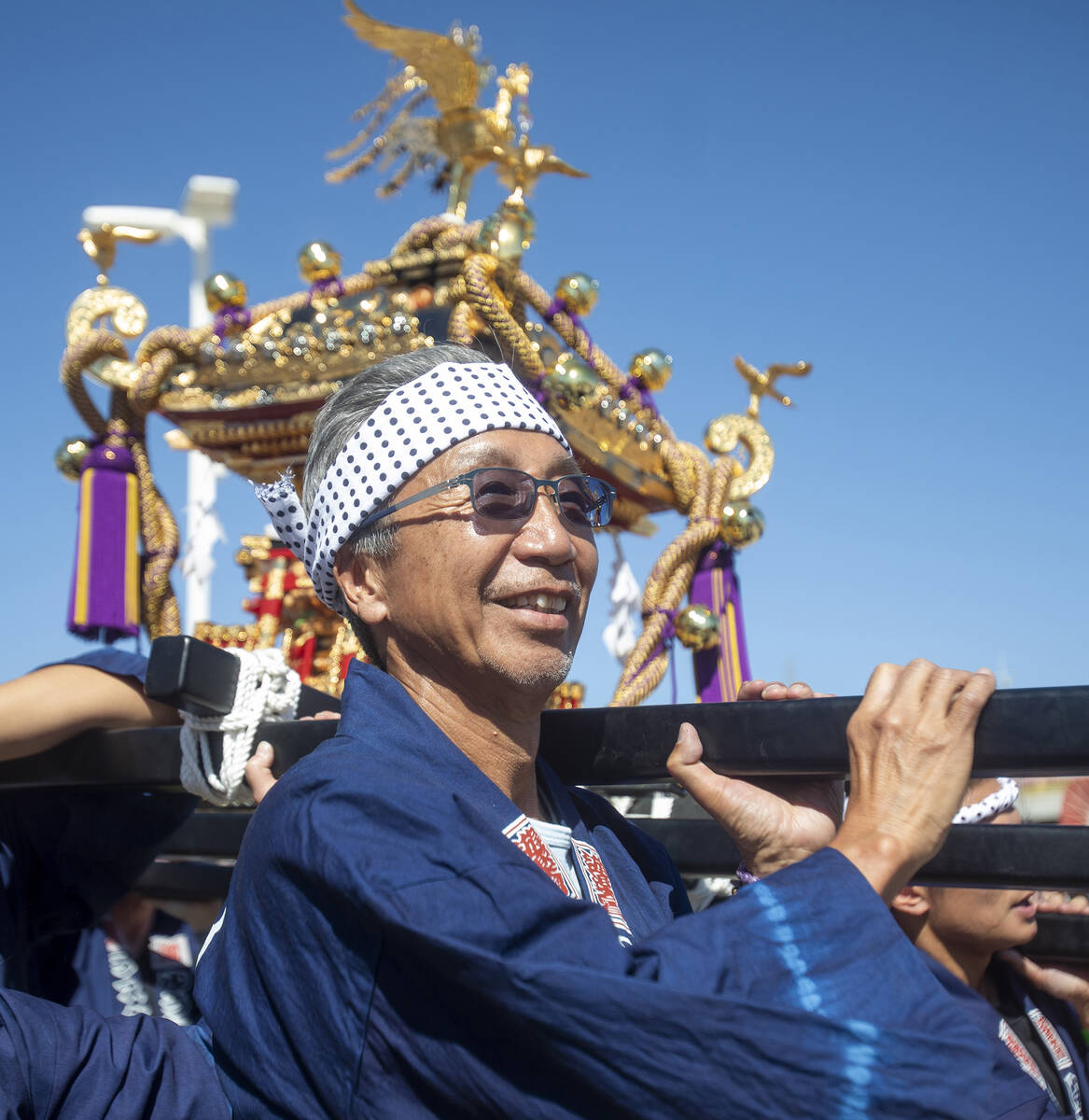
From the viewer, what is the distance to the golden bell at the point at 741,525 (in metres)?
4.64

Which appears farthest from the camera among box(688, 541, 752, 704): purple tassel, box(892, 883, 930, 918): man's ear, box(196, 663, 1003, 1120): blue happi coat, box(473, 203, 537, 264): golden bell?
box(688, 541, 752, 704): purple tassel

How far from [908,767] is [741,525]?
3.72 metres

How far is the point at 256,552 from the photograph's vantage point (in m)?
4.82

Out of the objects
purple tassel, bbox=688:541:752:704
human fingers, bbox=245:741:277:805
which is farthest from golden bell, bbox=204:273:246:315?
human fingers, bbox=245:741:277:805

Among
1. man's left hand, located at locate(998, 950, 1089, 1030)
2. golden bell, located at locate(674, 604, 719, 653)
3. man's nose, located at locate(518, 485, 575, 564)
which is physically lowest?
man's left hand, located at locate(998, 950, 1089, 1030)

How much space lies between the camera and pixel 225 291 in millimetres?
4312

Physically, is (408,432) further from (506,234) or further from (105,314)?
(105,314)

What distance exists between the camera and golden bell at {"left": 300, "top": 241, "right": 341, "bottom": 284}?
168 inches

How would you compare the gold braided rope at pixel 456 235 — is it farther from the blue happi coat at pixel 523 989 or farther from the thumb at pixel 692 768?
the blue happi coat at pixel 523 989

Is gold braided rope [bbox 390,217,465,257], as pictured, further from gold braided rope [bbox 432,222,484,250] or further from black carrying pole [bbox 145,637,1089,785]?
black carrying pole [bbox 145,637,1089,785]

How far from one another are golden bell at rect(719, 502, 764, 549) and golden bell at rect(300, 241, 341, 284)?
1.90 meters

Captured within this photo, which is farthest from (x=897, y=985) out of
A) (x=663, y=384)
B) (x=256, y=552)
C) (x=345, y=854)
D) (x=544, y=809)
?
(x=256, y=552)

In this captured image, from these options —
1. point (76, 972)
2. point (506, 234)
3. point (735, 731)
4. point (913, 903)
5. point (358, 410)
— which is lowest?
point (76, 972)

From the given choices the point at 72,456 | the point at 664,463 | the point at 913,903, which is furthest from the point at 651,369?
the point at 913,903
